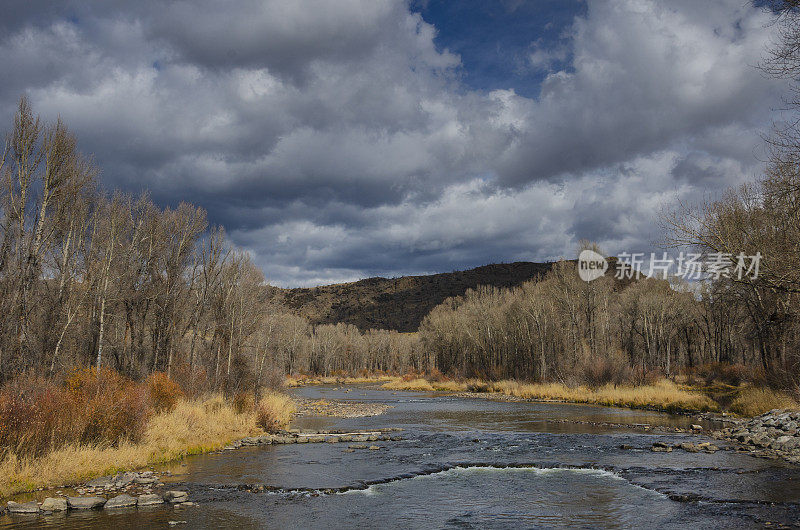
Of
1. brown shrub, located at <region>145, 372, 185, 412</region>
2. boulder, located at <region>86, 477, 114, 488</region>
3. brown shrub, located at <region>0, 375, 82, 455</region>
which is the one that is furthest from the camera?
brown shrub, located at <region>145, 372, 185, 412</region>

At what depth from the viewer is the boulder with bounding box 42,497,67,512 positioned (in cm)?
1201

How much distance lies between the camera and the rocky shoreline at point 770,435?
19016 millimetres

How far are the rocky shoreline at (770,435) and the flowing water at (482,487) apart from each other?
41.7 inches

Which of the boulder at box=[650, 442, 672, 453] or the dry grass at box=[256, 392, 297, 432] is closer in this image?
the boulder at box=[650, 442, 672, 453]

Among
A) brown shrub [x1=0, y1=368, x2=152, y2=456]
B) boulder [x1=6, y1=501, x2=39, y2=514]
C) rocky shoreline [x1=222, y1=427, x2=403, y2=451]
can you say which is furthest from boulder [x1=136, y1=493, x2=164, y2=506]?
rocky shoreline [x1=222, y1=427, x2=403, y2=451]

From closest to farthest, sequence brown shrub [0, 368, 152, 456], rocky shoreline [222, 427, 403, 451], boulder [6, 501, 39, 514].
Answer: boulder [6, 501, 39, 514] → brown shrub [0, 368, 152, 456] → rocky shoreline [222, 427, 403, 451]

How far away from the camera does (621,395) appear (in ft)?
136

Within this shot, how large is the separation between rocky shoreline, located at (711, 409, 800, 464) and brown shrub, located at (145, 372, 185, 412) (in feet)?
77.3

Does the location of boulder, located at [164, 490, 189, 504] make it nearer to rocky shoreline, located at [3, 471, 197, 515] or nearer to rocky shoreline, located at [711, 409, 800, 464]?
rocky shoreline, located at [3, 471, 197, 515]

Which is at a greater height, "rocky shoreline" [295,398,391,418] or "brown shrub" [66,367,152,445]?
"brown shrub" [66,367,152,445]

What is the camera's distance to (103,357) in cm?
3284

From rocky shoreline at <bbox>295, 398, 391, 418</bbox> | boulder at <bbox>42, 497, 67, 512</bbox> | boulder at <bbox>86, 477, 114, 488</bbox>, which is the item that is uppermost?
boulder at <bbox>42, 497, 67, 512</bbox>

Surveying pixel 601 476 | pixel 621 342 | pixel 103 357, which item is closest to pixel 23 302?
pixel 103 357

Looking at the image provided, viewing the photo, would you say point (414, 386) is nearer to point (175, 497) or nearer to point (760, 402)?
point (760, 402)
